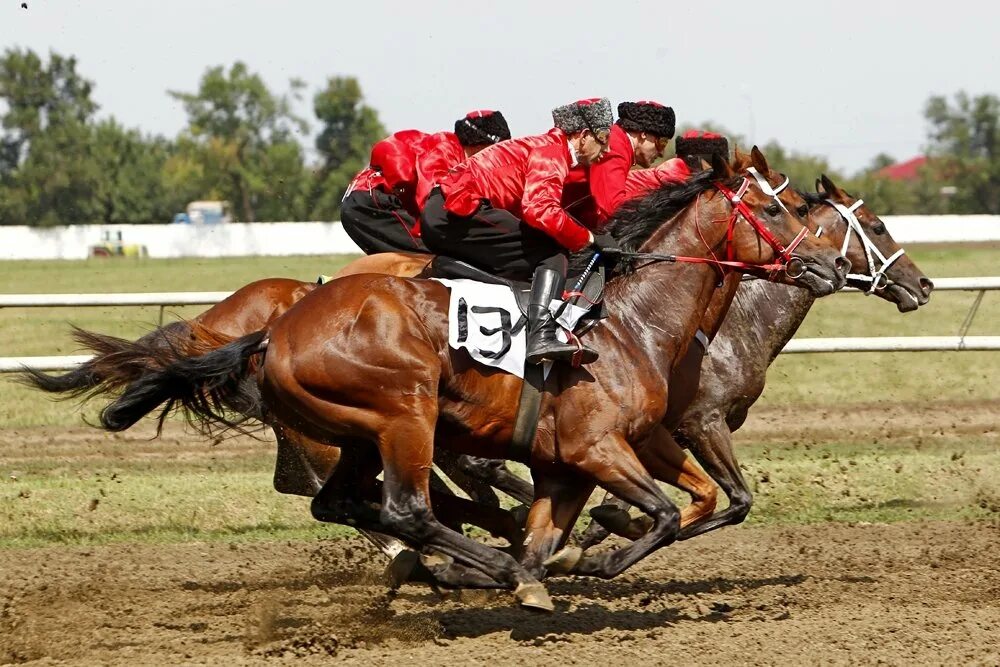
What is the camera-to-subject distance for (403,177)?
21.2 feet

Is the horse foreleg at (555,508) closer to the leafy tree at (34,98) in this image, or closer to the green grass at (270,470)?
the green grass at (270,470)

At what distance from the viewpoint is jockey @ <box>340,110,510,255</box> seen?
20.8 ft

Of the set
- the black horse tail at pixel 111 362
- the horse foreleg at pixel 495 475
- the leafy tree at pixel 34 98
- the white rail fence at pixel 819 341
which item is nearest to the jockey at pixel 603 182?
the horse foreleg at pixel 495 475

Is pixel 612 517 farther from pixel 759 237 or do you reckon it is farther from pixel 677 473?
pixel 759 237

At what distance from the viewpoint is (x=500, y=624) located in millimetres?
5031

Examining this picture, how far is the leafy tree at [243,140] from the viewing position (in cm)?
5562

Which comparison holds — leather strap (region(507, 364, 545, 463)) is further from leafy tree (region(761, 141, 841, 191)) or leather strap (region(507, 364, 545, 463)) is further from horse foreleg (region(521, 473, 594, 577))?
leafy tree (region(761, 141, 841, 191))

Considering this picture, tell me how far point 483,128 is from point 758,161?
1645 millimetres

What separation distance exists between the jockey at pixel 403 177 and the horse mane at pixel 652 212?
1344mm

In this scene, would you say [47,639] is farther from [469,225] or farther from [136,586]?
[469,225]

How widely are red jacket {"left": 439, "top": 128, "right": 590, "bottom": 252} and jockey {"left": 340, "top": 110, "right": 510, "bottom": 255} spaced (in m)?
1.25

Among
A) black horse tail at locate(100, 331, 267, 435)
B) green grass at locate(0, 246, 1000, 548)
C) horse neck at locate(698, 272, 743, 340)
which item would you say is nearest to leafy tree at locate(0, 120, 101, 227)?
green grass at locate(0, 246, 1000, 548)

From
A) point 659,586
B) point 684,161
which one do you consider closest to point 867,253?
point 684,161

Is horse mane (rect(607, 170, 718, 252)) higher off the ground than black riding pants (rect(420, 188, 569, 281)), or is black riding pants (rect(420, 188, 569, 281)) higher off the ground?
horse mane (rect(607, 170, 718, 252))
